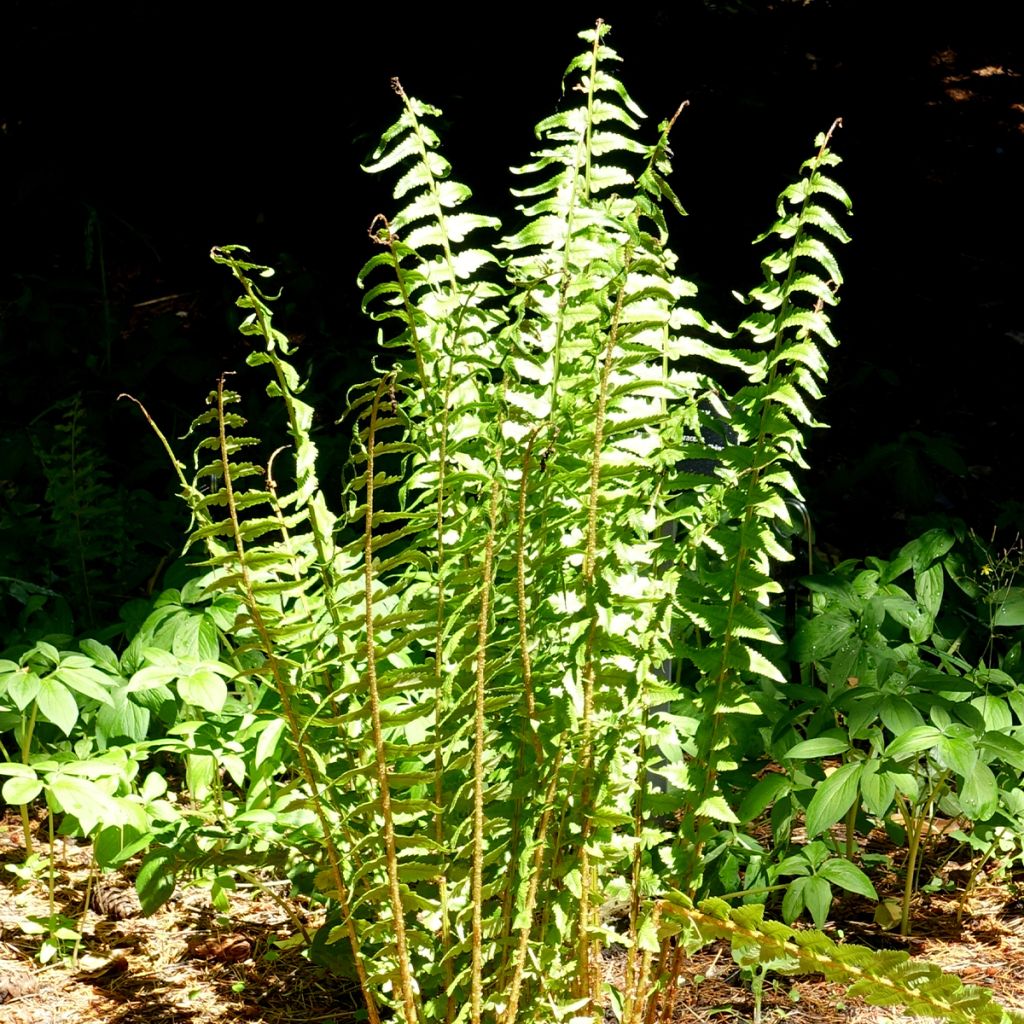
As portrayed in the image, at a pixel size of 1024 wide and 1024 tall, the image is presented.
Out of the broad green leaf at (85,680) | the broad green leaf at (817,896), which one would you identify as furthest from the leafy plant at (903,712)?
the broad green leaf at (85,680)

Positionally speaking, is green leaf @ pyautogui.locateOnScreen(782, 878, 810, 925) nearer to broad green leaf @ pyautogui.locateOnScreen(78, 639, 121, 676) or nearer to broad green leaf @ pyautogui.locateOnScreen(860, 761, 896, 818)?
broad green leaf @ pyautogui.locateOnScreen(860, 761, 896, 818)

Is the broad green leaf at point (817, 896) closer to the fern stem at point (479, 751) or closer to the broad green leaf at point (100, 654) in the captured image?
the fern stem at point (479, 751)

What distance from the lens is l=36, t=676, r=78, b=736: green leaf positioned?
2248 millimetres

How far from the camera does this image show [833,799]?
2230 mm

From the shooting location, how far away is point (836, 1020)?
2.30 m

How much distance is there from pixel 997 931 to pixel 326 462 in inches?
88.4

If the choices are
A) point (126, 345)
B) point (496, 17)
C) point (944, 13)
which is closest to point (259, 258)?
point (126, 345)

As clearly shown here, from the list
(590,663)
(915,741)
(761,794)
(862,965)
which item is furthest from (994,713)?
(590,663)

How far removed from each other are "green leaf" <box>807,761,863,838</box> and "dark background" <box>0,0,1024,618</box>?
1.95 m

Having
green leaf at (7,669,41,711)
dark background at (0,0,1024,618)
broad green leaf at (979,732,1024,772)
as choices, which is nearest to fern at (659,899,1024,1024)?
broad green leaf at (979,732,1024,772)

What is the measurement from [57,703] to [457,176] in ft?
10.8

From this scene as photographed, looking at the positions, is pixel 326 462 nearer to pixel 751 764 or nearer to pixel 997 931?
pixel 751 764

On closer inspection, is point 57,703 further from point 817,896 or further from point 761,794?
point 817,896

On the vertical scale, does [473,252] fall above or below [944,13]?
below
